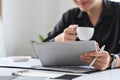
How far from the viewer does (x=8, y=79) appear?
2.88ft

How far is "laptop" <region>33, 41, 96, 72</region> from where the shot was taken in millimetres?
1205

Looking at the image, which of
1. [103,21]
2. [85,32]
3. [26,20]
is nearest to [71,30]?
[85,32]

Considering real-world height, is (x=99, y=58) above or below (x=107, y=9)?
below

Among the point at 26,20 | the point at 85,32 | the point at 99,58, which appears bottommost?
the point at 26,20

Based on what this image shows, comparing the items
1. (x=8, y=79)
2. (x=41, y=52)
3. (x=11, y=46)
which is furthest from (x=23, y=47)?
(x=8, y=79)

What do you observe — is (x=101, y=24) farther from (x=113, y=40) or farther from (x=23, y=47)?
(x=23, y=47)

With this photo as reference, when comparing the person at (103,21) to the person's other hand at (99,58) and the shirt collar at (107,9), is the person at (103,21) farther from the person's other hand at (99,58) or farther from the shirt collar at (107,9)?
the person's other hand at (99,58)

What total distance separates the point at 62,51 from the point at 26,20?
197 cm

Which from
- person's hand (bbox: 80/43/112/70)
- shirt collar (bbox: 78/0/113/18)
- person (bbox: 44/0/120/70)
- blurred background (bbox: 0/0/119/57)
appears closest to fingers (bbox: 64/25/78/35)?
person (bbox: 44/0/120/70)

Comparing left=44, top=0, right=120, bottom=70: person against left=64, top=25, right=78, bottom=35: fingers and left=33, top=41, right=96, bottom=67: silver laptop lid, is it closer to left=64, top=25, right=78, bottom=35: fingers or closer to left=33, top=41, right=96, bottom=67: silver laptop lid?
left=64, top=25, right=78, bottom=35: fingers

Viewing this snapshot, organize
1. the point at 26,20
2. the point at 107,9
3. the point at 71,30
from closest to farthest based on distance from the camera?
the point at 71,30
the point at 107,9
the point at 26,20

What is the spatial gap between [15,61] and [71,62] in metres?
0.38

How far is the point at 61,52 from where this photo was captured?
1.25 metres

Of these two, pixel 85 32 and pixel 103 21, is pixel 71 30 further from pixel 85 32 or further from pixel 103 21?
pixel 103 21
